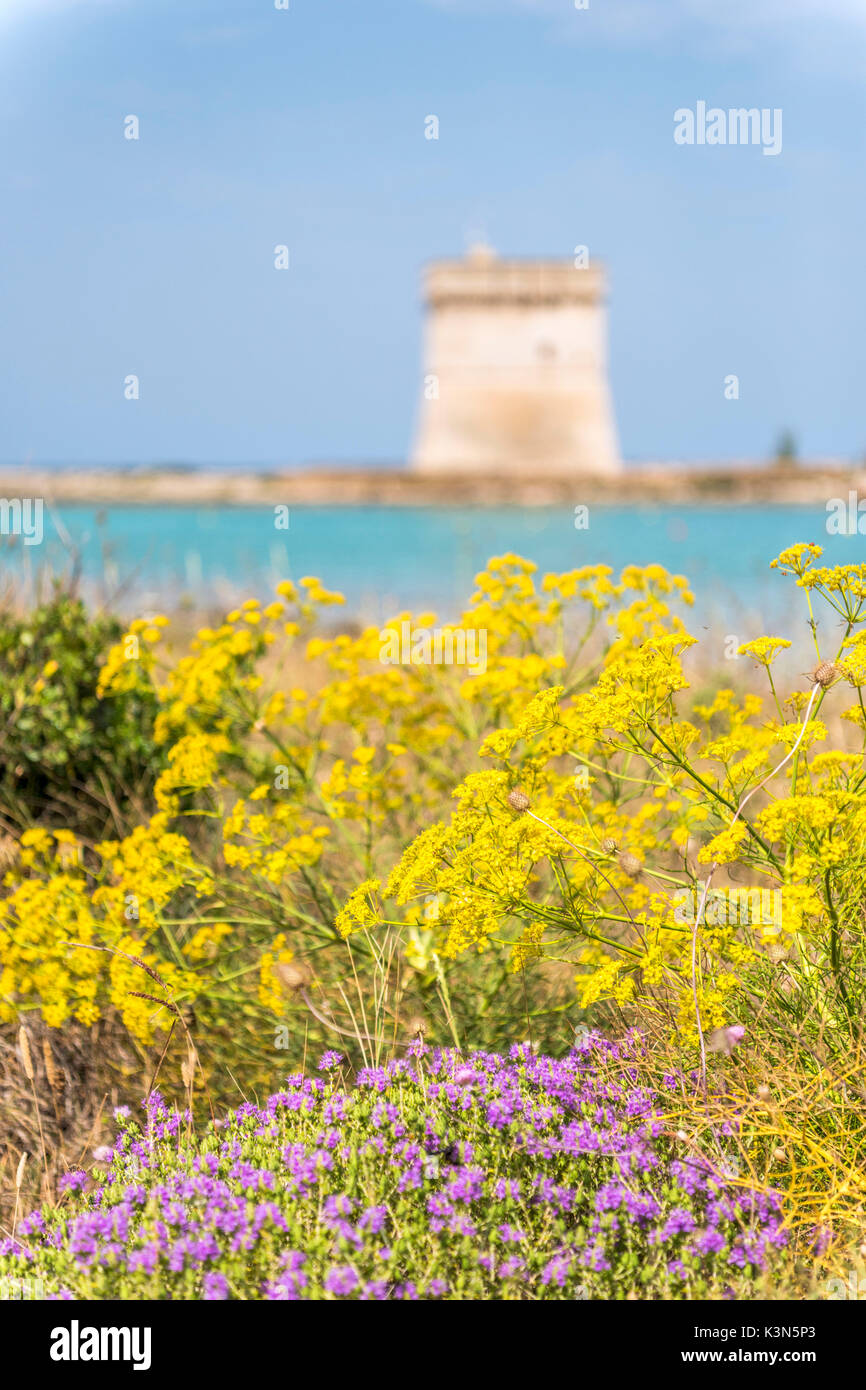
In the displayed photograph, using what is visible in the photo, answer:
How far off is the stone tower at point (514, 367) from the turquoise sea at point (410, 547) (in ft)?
9.36

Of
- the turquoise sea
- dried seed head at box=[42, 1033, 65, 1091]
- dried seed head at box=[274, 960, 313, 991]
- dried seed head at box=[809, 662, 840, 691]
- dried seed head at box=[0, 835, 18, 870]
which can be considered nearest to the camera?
dried seed head at box=[809, 662, 840, 691]

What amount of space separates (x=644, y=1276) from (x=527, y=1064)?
0.61 m

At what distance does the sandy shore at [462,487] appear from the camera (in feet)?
145

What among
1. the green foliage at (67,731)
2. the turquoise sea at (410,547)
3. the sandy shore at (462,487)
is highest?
the sandy shore at (462,487)

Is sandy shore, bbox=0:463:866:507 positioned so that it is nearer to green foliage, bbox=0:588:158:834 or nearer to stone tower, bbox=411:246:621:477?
stone tower, bbox=411:246:621:477

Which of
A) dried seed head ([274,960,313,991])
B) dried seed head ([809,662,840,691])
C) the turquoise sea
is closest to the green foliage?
the turquoise sea

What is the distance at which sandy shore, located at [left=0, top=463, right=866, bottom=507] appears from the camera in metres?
44.2

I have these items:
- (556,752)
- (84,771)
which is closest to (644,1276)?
(556,752)

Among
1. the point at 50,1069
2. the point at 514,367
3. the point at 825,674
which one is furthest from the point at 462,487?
the point at 825,674

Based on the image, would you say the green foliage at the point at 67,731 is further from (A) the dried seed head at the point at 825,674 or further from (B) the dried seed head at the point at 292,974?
(A) the dried seed head at the point at 825,674

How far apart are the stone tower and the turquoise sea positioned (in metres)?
2.85

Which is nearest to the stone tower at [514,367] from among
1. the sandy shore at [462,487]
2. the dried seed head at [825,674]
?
the sandy shore at [462,487]

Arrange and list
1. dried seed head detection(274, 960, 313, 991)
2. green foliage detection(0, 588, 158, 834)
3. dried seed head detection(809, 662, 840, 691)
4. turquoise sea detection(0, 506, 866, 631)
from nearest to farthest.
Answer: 1. dried seed head detection(809, 662, 840, 691)
2. dried seed head detection(274, 960, 313, 991)
3. green foliage detection(0, 588, 158, 834)
4. turquoise sea detection(0, 506, 866, 631)
